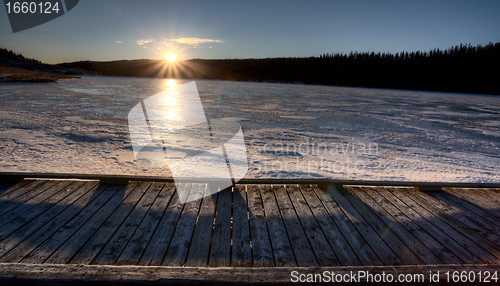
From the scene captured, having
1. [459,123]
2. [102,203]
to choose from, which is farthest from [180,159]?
[459,123]

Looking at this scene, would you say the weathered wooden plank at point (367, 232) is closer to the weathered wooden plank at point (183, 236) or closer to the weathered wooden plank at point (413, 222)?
the weathered wooden plank at point (413, 222)

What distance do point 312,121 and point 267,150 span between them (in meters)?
4.09

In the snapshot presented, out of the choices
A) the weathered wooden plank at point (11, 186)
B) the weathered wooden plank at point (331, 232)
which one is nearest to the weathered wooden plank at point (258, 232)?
the weathered wooden plank at point (331, 232)

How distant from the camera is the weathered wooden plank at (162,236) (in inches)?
70.5

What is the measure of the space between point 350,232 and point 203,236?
49.3 inches

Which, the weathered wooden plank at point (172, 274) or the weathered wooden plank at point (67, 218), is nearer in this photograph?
the weathered wooden plank at point (172, 274)

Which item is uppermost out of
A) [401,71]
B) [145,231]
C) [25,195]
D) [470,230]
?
[401,71]

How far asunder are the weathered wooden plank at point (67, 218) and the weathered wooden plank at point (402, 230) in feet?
8.97

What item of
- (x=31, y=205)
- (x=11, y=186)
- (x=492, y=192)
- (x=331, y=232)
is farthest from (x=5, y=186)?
(x=492, y=192)

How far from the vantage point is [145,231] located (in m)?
2.11

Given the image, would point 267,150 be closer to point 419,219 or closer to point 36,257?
point 419,219

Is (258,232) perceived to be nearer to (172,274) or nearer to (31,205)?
(172,274)

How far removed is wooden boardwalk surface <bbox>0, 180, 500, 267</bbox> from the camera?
6.09ft

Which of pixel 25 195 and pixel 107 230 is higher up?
pixel 25 195
